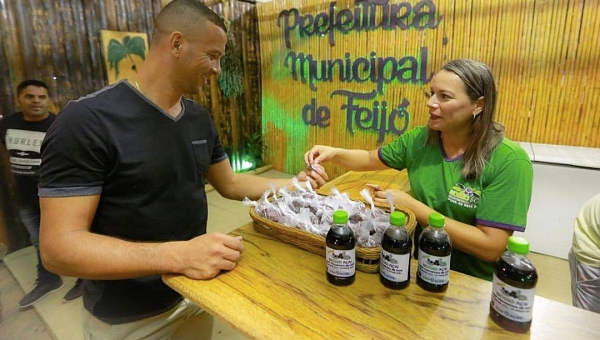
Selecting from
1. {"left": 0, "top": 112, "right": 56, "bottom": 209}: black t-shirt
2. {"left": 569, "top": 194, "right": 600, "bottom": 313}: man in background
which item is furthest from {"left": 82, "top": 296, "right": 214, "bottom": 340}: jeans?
{"left": 0, "top": 112, "right": 56, "bottom": 209}: black t-shirt

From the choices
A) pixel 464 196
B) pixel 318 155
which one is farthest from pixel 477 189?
pixel 318 155

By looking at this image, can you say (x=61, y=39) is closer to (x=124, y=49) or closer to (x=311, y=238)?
(x=124, y=49)

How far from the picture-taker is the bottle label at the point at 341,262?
0.96 meters

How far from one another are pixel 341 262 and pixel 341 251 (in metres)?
0.04

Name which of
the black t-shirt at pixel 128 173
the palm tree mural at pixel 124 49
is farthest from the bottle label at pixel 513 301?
the palm tree mural at pixel 124 49

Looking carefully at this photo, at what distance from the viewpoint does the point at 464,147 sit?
1.55 m

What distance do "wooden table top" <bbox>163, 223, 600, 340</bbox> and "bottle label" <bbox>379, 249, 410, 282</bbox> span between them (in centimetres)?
5

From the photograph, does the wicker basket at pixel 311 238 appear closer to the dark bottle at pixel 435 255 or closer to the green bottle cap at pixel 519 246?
the dark bottle at pixel 435 255

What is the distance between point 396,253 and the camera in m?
0.94

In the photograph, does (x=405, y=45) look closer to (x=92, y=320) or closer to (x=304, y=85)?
(x=304, y=85)

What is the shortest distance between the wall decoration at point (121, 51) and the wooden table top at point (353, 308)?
3.38m

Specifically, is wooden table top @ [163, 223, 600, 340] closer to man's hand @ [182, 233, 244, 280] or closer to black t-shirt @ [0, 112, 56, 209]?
man's hand @ [182, 233, 244, 280]

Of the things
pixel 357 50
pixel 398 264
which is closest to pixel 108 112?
pixel 398 264

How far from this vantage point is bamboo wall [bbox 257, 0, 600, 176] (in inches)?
121
